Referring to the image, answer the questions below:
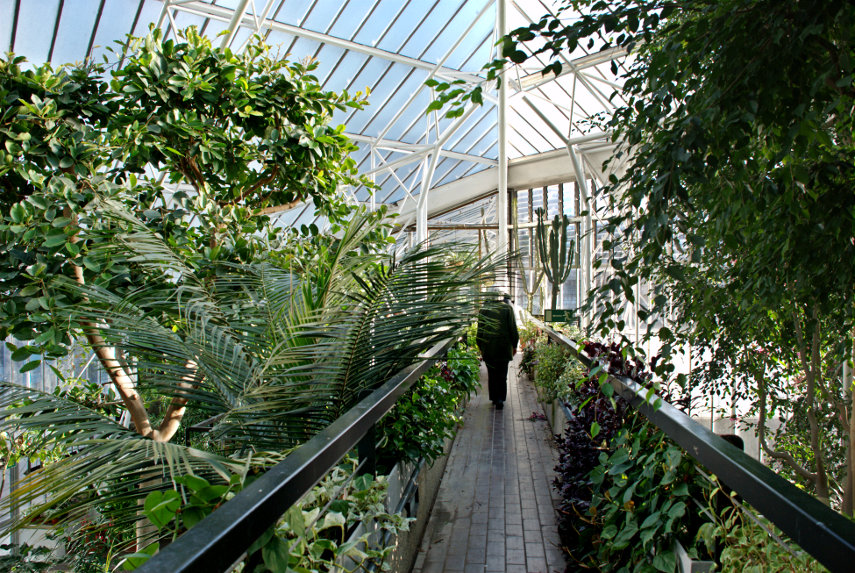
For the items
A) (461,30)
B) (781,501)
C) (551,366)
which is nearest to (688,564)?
(781,501)

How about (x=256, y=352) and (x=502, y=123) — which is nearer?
(x=256, y=352)

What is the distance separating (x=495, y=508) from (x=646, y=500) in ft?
4.76

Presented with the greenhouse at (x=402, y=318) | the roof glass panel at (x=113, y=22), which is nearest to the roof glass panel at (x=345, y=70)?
the roof glass panel at (x=113, y=22)

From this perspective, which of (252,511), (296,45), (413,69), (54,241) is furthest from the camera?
(413,69)

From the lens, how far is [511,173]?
1731cm

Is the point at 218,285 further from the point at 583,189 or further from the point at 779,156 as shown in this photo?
the point at 583,189

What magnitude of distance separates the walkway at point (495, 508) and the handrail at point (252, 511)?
156cm

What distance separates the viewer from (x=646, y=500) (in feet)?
5.62

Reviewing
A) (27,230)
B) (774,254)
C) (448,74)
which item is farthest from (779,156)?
(448,74)

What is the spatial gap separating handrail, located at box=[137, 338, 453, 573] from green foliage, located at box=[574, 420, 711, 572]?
94 centimetres

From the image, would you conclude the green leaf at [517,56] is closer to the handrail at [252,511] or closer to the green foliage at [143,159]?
the handrail at [252,511]

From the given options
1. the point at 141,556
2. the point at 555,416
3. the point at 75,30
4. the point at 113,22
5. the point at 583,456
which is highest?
the point at 113,22

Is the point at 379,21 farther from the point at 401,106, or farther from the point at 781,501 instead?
the point at 781,501

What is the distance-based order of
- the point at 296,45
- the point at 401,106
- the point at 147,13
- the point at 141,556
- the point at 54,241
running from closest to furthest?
the point at 141,556 < the point at 54,241 < the point at 147,13 < the point at 296,45 < the point at 401,106
